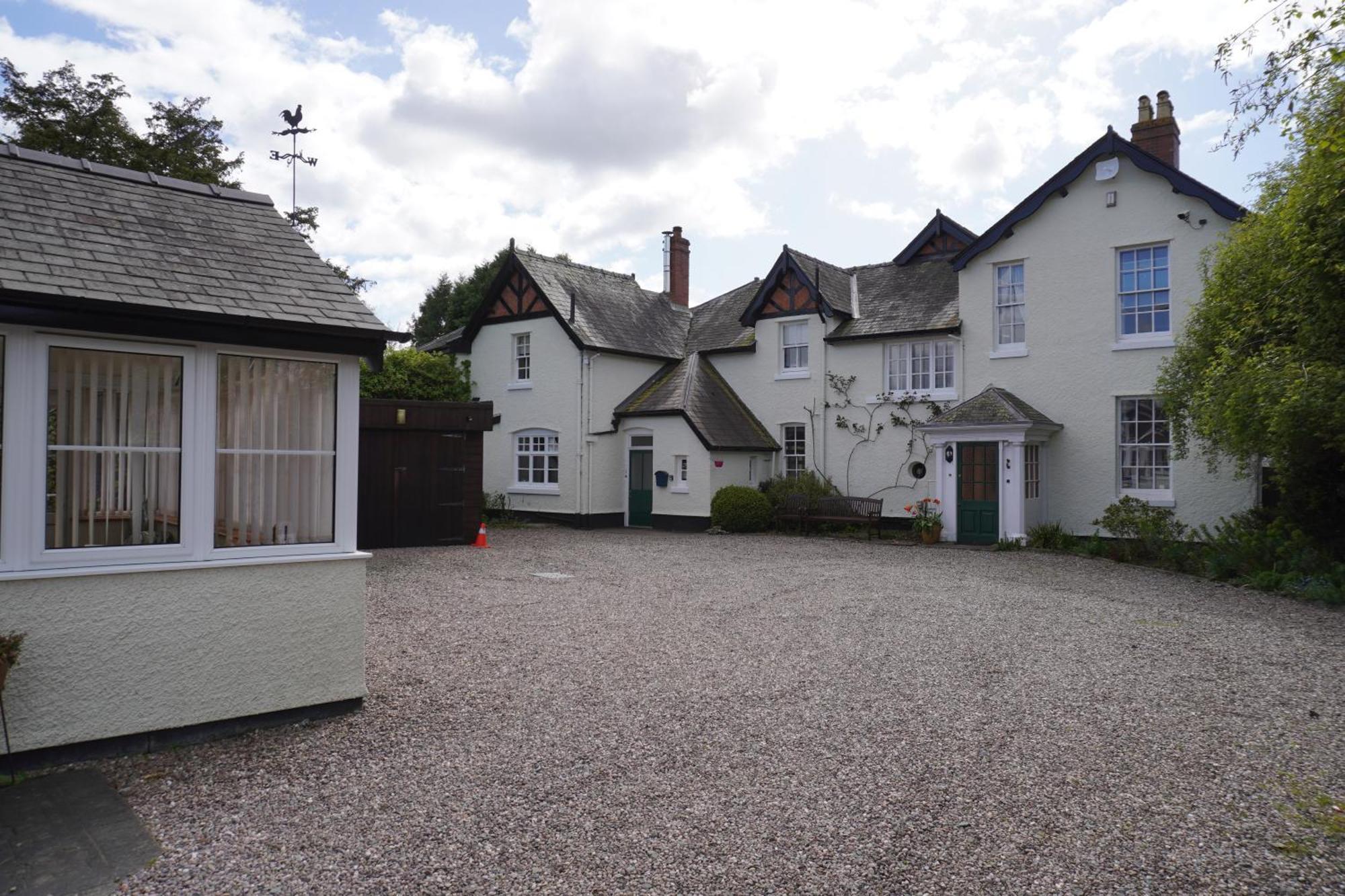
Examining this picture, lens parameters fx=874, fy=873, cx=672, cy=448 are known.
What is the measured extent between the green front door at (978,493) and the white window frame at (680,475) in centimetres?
690

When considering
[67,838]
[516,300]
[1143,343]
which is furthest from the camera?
[516,300]

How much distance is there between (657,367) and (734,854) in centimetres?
2190

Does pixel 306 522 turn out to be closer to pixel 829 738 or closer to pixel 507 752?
pixel 507 752

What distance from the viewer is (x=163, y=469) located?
5980 mm

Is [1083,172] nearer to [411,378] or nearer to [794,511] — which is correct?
[794,511]

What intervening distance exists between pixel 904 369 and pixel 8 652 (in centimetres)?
1927

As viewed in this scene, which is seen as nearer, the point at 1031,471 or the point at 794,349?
the point at 1031,471

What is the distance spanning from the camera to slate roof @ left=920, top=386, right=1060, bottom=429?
59.8ft

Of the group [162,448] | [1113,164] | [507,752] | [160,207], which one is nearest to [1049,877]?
[507,752]

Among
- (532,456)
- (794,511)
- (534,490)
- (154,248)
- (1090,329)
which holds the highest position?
(1090,329)

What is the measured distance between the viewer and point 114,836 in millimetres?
4512

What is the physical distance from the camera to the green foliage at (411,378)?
21.0 meters

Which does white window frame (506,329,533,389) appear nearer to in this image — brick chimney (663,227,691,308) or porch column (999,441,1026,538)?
brick chimney (663,227,691,308)

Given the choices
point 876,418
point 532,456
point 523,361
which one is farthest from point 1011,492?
point 523,361
